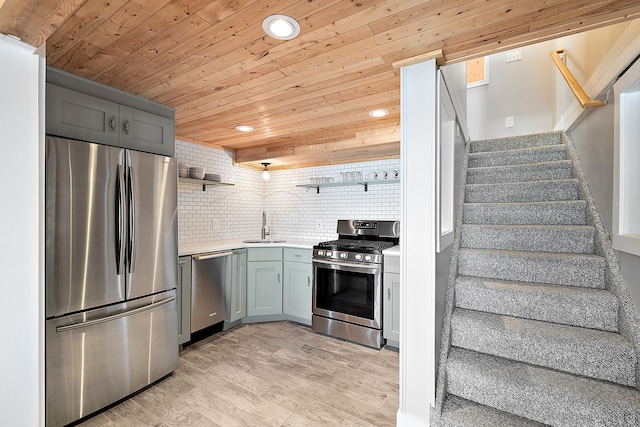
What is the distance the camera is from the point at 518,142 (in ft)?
11.1

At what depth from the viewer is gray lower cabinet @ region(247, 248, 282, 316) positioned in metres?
3.58

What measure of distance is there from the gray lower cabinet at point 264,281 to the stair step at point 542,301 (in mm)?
2217

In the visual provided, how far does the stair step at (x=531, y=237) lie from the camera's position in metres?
2.13

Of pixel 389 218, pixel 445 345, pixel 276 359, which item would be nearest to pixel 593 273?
pixel 445 345

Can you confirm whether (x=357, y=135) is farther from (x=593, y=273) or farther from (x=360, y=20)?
(x=593, y=273)

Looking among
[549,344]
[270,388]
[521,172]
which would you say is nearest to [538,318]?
[549,344]

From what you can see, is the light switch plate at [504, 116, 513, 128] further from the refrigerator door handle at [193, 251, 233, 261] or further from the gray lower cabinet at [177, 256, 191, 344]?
the gray lower cabinet at [177, 256, 191, 344]

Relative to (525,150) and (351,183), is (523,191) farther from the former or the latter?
(351,183)

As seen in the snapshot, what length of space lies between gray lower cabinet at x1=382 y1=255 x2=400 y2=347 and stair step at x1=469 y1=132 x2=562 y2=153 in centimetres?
188

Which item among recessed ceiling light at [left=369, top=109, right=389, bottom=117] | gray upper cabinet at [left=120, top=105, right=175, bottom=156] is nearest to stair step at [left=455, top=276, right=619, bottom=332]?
recessed ceiling light at [left=369, top=109, right=389, bottom=117]

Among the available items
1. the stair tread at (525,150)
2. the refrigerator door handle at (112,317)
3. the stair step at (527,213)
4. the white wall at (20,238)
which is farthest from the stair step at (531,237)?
the white wall at (20,238)

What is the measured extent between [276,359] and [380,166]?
262cm

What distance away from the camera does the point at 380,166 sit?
3.87 metres

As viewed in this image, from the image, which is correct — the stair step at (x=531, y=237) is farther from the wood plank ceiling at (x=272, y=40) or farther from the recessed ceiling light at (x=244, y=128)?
the recessed ceiling light at (x=244, y=128)
